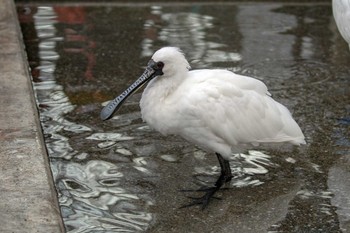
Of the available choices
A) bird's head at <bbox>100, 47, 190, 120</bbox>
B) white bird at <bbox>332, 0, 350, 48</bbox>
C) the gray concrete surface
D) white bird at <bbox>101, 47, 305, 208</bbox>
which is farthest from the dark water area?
bird's head at <bbox>100, 47, 190, 120</bbox>

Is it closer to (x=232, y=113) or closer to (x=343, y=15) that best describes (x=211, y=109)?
(x=232, y=113)

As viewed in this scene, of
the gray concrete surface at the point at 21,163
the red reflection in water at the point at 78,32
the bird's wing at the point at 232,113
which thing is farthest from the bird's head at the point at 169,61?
the red reflection in water at the point at 78,32

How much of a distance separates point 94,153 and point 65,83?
1.77 m

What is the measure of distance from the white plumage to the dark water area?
386 millimetres

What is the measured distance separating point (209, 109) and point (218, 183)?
0.57m

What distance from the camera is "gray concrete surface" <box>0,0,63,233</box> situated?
4.52 meters

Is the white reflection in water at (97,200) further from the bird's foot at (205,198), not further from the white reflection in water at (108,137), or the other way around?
the white reflection in water at (108,137)

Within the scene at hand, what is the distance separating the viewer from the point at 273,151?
6.02m

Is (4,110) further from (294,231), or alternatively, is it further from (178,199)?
(294,231)

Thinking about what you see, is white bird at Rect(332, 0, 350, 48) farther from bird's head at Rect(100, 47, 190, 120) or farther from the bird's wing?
bird's head at Rect(100, 47, 190, 120)

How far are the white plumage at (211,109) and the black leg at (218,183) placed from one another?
0.43ft

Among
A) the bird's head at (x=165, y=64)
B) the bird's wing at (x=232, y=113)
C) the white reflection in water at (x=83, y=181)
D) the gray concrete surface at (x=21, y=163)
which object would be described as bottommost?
the white reflection in water at (x=83, y=181)

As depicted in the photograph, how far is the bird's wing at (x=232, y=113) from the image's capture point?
503cm

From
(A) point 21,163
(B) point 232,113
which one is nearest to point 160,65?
(B) point 232,113
